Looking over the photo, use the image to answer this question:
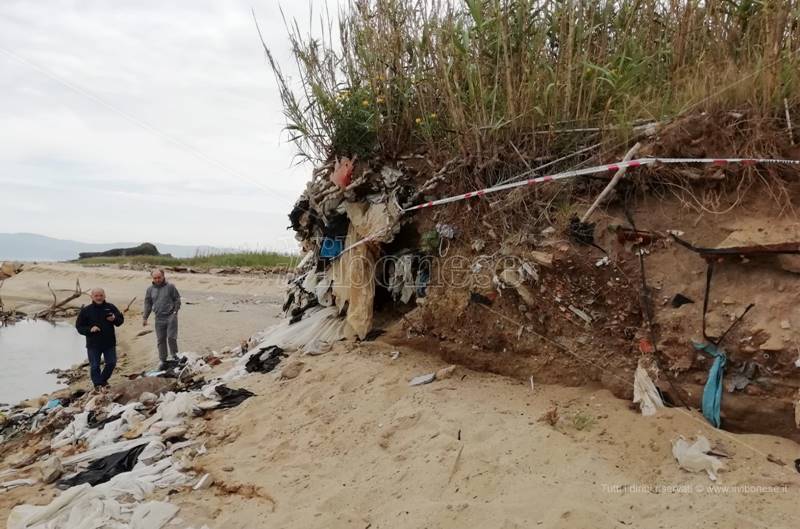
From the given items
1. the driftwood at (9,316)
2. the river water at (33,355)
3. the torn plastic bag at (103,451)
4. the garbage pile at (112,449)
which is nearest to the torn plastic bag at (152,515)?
the garbage pile at (112,449)

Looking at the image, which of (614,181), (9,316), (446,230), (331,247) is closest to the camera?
(614,181)

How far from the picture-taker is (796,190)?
10.4 ft

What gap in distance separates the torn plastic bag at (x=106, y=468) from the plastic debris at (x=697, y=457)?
149 inches

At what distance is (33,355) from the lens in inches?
443

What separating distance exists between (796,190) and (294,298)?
5265mm

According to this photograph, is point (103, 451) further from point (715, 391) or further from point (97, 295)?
point (715, 391)

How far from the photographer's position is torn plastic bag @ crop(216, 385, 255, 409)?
16.0 feet

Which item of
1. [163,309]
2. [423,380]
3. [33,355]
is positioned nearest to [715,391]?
[423,380]

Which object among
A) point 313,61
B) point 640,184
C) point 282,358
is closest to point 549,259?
point 640,184

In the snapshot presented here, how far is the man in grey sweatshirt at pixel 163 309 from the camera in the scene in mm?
7648

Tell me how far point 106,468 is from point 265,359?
6.38ft

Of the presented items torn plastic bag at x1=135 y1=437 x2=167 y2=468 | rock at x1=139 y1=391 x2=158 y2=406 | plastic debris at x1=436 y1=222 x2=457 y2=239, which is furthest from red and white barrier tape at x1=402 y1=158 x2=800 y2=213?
rock at x1=139 y1=391 x2=158 y2=406

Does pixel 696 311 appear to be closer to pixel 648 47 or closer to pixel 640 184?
pixel 640 184

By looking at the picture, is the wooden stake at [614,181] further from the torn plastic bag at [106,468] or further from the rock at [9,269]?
the rock at [9,269]
